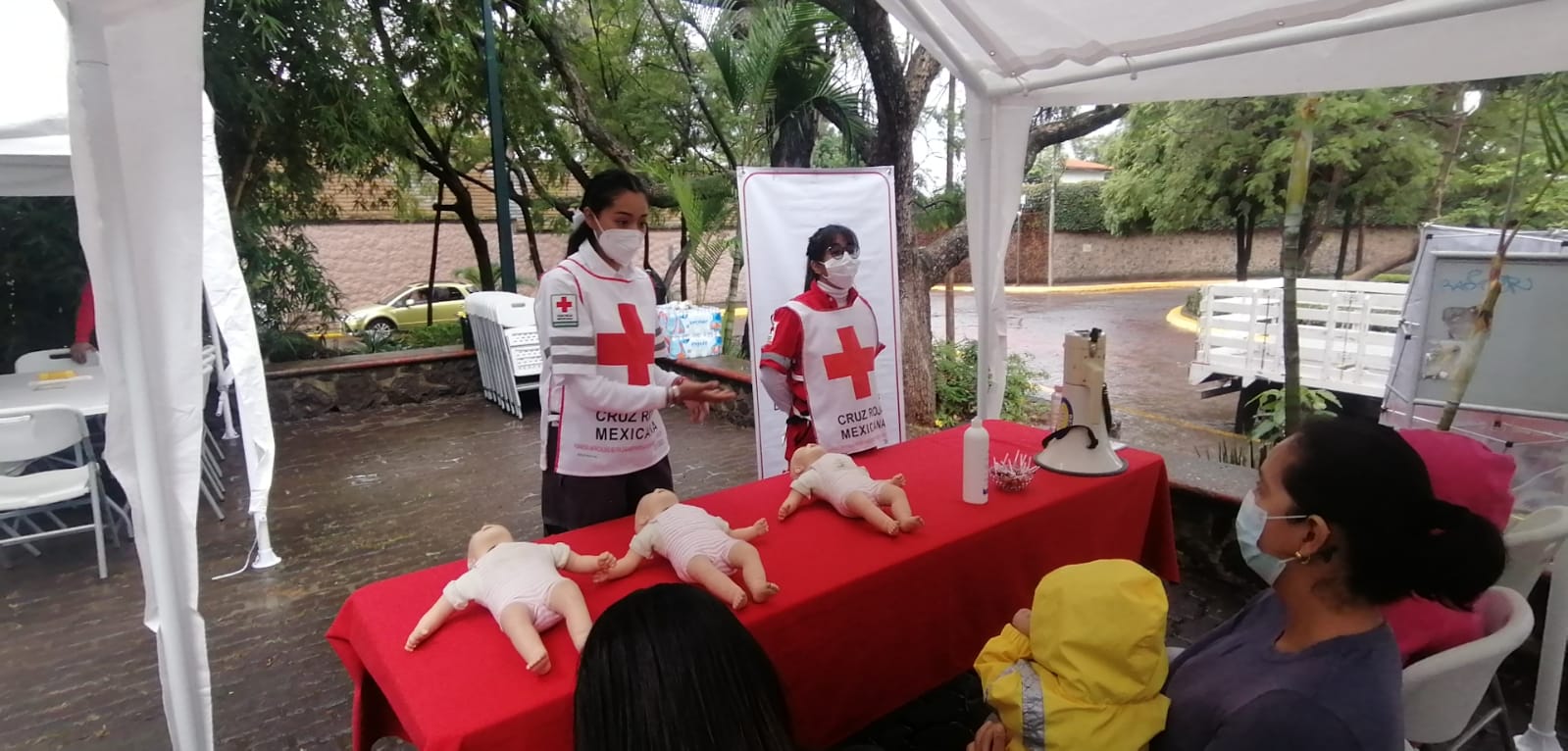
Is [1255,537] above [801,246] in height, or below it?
below

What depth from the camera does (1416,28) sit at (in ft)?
6.77

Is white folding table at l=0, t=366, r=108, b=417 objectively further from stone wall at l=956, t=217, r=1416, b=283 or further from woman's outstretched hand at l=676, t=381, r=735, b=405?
stone wall at l=956, t=217, r=1416, b=283

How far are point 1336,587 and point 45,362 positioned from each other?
6699 millimetres

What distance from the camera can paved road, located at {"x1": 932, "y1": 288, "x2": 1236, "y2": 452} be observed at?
609 cm

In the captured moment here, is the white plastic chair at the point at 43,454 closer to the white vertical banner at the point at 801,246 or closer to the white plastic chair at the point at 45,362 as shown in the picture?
the white plastic chair at the point at 45,362

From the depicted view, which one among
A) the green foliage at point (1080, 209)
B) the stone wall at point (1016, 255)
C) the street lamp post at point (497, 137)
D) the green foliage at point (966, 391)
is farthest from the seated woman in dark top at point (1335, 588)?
the green foliage at point (1080, 209)

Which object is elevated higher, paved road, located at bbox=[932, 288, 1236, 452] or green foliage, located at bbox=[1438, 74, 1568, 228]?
green foliage, located at bbox=[1438, 74, 1568, 228]

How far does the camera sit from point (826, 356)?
270 centimetres

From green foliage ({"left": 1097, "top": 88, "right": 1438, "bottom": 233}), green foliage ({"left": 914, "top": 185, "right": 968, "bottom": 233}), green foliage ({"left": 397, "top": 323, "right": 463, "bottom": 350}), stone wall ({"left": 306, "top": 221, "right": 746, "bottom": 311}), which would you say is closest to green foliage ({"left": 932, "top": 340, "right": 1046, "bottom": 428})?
green foliage ({"left": 914, "top": 185, "right": 968, "bottom": 233})

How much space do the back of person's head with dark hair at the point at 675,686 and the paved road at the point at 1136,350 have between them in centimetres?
377

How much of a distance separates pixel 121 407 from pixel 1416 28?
330cm

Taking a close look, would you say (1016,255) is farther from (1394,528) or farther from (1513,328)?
(1394,528)

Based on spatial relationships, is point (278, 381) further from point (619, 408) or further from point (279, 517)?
point (619, 408)

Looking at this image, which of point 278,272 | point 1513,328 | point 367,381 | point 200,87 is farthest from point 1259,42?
point 278,272
